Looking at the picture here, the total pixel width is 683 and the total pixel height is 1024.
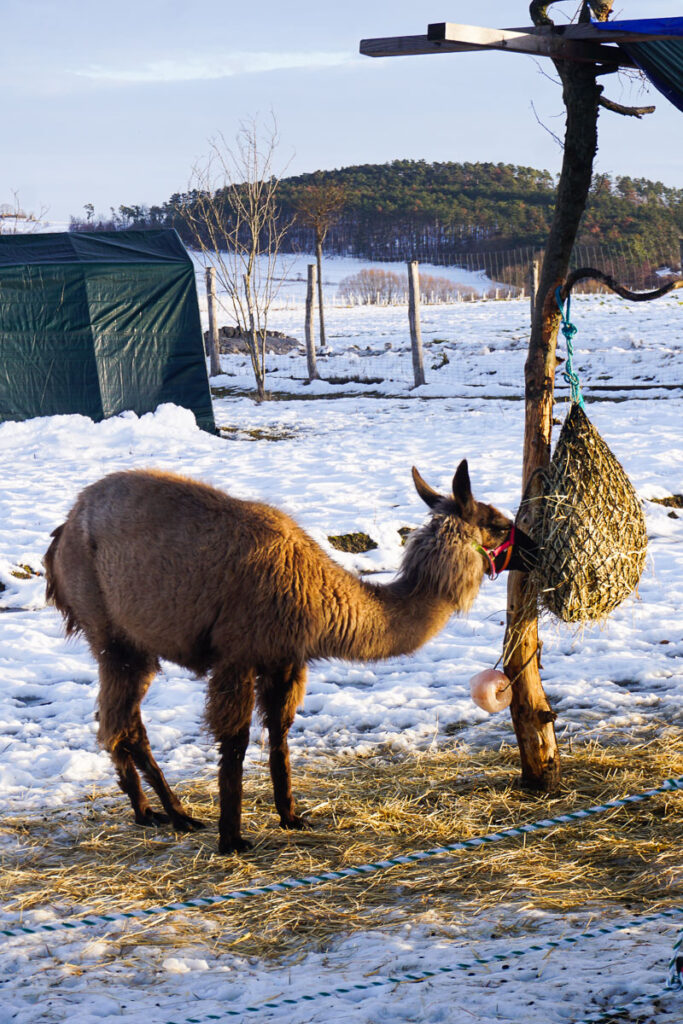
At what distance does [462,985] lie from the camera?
269 cm

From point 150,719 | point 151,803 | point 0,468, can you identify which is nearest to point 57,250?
point 0,468

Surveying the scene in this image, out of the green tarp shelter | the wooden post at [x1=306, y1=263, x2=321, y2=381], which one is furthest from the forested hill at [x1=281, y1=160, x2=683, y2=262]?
the green tarp shelter

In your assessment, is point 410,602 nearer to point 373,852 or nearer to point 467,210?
point 373,852

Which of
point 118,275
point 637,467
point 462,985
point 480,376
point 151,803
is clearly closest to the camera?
point 462,985

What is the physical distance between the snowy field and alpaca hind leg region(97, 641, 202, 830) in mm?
423

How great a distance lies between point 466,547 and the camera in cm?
383

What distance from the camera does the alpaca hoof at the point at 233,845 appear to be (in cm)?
388

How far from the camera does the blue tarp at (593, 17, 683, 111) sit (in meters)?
3.22

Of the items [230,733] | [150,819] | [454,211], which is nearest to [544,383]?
[230,733]

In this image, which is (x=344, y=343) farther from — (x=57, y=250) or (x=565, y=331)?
(x=565, y=331)

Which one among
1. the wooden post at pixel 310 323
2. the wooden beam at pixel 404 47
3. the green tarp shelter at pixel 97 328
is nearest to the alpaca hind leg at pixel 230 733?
the wooden beam at pixel 404 47

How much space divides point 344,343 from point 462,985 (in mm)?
23883

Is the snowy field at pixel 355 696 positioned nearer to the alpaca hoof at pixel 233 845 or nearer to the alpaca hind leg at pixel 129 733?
the alpaca hoof at pixel 233 845

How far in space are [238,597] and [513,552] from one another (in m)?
1.13
